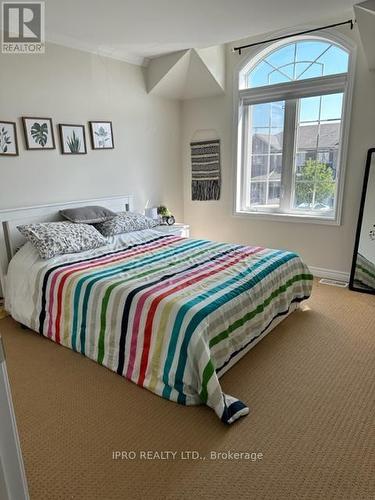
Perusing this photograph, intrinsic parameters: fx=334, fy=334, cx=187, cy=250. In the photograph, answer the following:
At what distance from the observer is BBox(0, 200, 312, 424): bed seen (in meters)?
1.84

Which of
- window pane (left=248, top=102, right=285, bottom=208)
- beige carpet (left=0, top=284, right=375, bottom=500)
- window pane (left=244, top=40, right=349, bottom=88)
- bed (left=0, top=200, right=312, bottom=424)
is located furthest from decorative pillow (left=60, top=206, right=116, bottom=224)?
window pane (left=244, top=40, right=349, bottom=88)

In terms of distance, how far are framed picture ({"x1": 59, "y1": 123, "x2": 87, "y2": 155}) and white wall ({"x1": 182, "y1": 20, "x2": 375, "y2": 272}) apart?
1592mm

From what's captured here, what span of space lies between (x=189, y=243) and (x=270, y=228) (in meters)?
1.40

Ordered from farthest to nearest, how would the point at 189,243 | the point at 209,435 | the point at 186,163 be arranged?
the point at 186,163 < the point at 189,243 < the point at 209,435

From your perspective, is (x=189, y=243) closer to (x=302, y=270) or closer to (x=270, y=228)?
(x=302, y=270)

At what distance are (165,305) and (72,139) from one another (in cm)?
228

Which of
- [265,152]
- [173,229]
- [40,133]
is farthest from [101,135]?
[265,152]

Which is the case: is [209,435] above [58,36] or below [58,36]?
below

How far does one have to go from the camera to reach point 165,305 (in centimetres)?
191

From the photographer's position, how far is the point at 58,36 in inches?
121

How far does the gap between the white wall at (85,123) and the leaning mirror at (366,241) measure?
7.72 ft

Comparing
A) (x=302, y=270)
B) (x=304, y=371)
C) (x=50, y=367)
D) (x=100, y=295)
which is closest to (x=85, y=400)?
(x=50, y=367)

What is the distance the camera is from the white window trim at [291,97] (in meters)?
3.32

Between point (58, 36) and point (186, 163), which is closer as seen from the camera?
point (58, 36)
